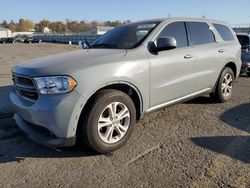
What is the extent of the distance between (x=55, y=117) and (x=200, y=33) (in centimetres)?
346

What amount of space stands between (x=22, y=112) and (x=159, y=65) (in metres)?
2.08

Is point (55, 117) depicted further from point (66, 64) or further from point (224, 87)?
point (224, 87)

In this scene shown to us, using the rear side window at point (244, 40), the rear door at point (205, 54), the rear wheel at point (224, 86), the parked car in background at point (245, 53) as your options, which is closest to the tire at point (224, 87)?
the rear wheel at point (224, 86)

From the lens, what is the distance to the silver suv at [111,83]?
362 cm

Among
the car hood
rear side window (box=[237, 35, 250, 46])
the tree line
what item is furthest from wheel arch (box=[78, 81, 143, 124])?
the tree line

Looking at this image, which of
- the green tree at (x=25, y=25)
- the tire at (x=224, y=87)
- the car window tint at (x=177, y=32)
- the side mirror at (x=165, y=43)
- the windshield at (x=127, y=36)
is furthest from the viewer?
the green tree at (x=25, y=25)

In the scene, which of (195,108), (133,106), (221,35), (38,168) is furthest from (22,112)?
(221,35)

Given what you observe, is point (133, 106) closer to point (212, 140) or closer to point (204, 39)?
point (212, 140)

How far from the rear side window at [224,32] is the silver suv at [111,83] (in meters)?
0.82

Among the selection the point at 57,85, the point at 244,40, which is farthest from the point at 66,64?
the point at 244,40

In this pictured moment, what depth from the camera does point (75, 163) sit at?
12.3 ft

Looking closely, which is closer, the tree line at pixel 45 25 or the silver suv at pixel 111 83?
the silver suv at pixel 111 83

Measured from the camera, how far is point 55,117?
11.6ft

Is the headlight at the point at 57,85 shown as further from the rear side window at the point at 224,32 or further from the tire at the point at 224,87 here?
the rear side window at the point at 224,32
